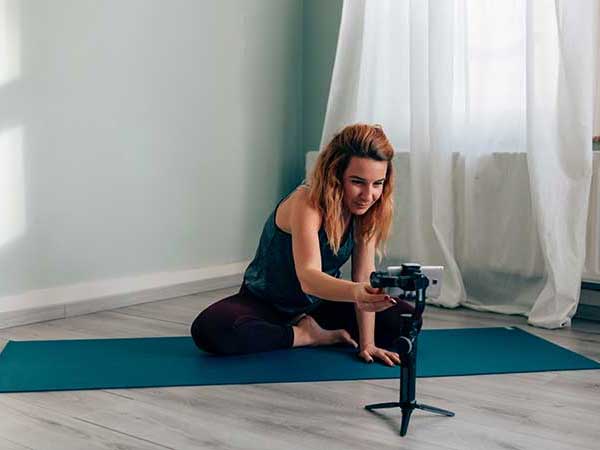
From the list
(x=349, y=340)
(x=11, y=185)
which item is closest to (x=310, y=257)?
(x=349, y=340)

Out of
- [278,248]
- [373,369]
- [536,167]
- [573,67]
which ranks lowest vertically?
[373,369]

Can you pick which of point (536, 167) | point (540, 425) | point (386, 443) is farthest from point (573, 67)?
point (386, 443)

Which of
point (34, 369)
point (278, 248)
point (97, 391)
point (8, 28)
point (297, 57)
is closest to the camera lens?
point (97, 391)

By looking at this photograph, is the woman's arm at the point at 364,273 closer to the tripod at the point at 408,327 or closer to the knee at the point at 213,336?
the knee at the point at 213,336

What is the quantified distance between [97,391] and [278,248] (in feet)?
2.17

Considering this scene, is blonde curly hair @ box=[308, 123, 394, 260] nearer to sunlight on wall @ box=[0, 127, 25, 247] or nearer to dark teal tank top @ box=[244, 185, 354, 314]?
dark teal tank top @ box=[244, 185, 354, 314]

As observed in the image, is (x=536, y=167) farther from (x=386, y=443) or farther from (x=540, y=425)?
(x=386, y=443)

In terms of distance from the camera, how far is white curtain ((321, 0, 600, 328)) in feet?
9.32

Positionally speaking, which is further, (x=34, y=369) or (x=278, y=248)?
(x=278, y=248)

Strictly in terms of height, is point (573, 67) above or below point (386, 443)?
above

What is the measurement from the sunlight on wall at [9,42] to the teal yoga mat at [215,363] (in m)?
0.91

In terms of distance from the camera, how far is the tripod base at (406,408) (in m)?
1.68

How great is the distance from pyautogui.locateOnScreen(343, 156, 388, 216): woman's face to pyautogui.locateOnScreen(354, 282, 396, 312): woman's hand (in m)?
0.34

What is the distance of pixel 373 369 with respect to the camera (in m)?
2.18
